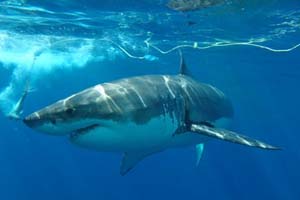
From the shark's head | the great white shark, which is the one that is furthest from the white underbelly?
the shark's head

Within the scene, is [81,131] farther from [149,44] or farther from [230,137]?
[149,44]

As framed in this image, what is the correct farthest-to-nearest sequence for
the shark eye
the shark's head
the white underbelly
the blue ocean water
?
the blue ocean water, the white underbelly, the shark eye, the shark's head

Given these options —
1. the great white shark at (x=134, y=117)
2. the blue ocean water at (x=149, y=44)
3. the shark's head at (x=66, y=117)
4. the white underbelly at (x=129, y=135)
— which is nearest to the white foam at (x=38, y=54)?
the blue ocean water at (x=149, y=44)

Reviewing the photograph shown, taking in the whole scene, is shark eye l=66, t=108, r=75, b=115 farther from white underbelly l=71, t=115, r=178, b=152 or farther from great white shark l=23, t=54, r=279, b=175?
white underbelly l=71, t=115, r=178, b=152

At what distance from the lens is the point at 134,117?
6328mm

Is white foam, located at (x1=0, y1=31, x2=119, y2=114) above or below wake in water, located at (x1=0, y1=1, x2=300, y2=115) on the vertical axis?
below

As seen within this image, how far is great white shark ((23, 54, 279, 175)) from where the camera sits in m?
5.62

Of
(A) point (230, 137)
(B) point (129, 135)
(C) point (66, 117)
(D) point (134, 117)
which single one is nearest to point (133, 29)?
(A) point (230, 137)

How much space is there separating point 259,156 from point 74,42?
79.6 meters

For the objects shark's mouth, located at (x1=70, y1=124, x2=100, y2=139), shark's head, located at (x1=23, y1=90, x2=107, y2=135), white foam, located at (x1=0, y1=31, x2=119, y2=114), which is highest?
shark's head, located at (x1=23, y1=90, x2=107, y2=135)

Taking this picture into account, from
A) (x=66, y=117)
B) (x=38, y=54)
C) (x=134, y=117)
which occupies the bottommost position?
(x=38, y=54)

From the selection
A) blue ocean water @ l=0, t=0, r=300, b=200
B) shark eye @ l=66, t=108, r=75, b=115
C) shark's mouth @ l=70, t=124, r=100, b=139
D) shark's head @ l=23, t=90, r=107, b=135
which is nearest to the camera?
shark's head @ l=23, t=90, r=107, b=135

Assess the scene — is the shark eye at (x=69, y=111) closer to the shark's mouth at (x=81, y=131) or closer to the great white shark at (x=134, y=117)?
the great white shark at (x=134, y=117)

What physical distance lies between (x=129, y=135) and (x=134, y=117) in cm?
27
